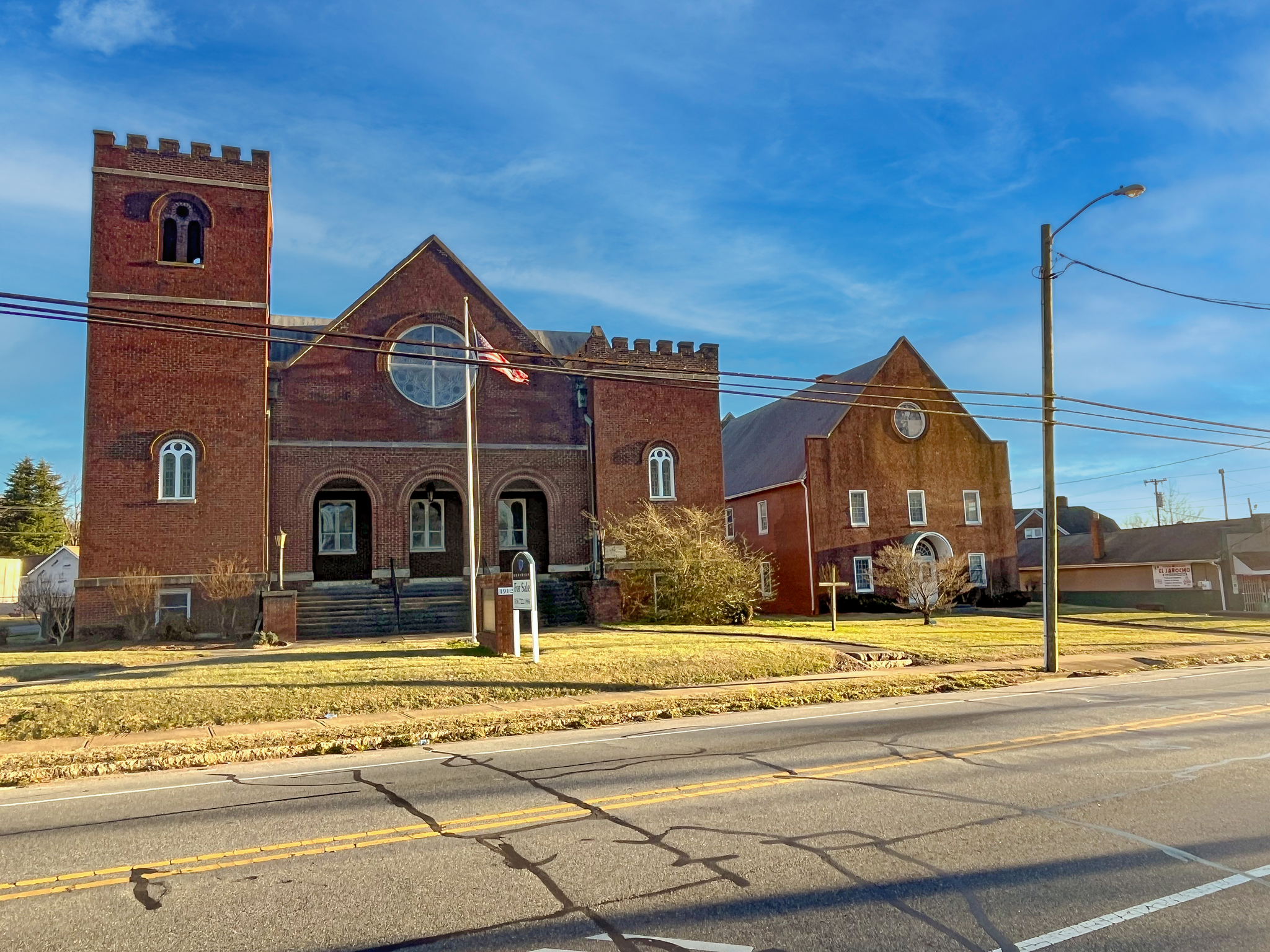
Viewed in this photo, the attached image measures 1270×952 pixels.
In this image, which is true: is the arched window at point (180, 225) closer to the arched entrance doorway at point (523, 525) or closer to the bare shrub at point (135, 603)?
the bare shrub at point (135, 603)

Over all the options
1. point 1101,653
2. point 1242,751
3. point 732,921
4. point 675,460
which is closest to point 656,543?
point 675,460

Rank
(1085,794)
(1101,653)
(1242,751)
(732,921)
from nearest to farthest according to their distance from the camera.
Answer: (732,921) → (1085,794) → (1242,751) → (1101,653)

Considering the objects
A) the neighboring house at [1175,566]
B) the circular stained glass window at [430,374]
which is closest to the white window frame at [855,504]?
the neighboring house at [1175,566]

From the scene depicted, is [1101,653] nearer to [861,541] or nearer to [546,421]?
[861,541]

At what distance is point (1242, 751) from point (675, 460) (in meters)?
21.8

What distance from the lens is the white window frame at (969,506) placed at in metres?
37.5

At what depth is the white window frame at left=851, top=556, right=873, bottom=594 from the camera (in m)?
34.7

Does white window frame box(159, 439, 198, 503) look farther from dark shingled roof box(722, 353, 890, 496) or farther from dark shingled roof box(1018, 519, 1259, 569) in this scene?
dark shingled roof box(1018, 519, 1259, 569)

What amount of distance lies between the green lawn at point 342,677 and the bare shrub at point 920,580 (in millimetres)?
10377

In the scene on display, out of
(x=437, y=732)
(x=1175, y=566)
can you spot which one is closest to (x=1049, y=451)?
(x=437, y=732)

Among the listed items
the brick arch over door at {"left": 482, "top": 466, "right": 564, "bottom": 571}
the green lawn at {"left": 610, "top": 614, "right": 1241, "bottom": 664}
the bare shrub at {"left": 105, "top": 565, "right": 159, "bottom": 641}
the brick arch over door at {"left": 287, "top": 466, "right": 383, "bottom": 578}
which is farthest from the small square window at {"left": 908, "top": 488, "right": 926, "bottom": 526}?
the bare shrub at {"left": 105, "top": 565, "right": 159, "bottom": 641}

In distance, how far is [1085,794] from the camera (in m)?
7.48

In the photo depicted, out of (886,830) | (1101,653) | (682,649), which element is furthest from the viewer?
(1101,653)

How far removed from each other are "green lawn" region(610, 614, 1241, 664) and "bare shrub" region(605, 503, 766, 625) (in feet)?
2.94
